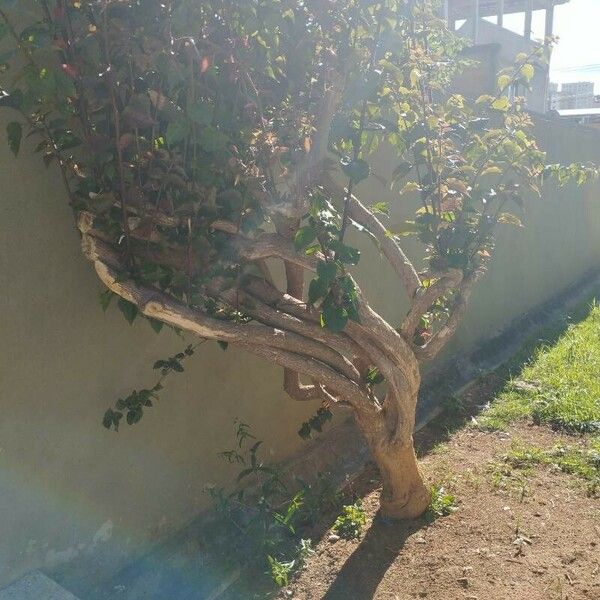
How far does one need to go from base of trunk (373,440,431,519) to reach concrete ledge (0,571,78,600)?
153 cm

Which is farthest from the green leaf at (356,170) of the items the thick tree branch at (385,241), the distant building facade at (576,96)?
the distant building facade at (576,96)

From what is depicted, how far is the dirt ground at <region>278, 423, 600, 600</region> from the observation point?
321 centimetres

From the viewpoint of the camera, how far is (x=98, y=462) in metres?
3.27

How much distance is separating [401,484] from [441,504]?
320mm

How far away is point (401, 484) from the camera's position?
12.1 feet

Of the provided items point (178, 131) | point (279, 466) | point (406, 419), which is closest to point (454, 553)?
point (406, 419)

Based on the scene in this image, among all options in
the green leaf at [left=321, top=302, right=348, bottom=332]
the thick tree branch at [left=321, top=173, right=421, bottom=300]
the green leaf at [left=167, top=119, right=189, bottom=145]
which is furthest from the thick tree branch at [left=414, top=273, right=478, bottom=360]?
the green leaf at [left=167, top=119, right=189, bottom=145]

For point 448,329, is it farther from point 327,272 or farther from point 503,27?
point 503,27

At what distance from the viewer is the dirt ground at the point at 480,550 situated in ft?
10.5

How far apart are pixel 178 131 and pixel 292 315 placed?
103 cm

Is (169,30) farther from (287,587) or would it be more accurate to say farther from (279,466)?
(279,466)

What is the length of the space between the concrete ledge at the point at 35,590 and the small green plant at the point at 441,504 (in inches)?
72.6

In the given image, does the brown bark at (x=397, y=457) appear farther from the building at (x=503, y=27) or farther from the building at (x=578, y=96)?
the building at (x=578, y=96)

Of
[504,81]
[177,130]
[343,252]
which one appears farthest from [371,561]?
[504,81]
